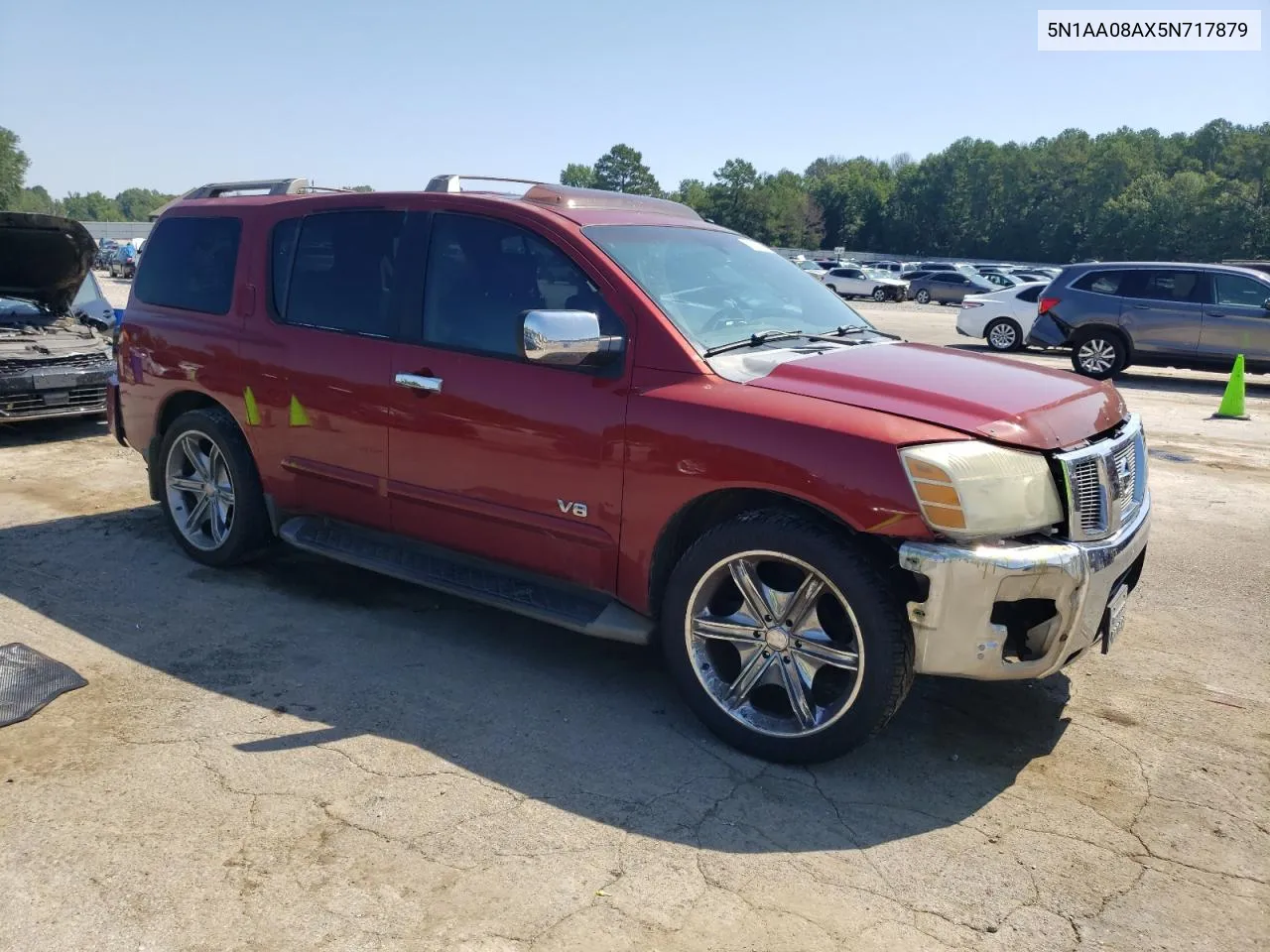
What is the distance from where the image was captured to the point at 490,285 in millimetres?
4324

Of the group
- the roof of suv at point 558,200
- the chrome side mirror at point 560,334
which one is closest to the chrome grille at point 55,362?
the roof of suv at point 558,200

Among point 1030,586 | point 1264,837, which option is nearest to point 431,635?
point 1030,586

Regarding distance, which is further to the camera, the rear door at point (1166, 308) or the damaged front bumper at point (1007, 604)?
the rear door at point (1166, 308)

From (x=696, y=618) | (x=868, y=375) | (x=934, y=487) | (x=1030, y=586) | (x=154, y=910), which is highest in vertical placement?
(x=868, y=375)

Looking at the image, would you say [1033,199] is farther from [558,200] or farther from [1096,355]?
[558,200]

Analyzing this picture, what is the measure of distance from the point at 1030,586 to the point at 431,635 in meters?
2.67

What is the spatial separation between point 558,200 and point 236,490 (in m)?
2.30

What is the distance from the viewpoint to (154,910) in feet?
9.06

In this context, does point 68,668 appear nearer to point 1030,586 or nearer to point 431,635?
point 431,635

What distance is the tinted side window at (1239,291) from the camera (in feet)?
45.9

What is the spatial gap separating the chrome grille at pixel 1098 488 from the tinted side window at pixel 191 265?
4101 mm

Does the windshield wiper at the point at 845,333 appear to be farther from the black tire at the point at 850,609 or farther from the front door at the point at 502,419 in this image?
the black tire at the point at 850,609

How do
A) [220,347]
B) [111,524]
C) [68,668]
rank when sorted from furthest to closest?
[111,524], [220,347], [68,668]

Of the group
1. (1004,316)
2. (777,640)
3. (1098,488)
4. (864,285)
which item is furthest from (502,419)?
(864,285)
